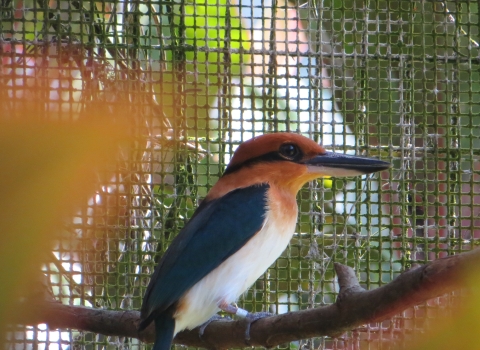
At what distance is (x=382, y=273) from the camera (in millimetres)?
2008

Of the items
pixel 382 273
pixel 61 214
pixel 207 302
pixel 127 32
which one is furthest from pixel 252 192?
pixel 61 214

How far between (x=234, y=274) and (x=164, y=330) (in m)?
0.27

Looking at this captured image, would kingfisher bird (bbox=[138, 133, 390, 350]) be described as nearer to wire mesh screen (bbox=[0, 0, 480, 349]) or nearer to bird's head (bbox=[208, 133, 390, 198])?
bird's head (bbox=[208, 133, 390, 198])

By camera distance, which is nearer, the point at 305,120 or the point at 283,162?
the point at 283,162

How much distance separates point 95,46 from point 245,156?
62 centimetres

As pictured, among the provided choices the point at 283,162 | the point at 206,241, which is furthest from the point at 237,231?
the point at 283,162

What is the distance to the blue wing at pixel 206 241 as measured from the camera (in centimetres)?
163

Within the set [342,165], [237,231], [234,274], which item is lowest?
[234,274]

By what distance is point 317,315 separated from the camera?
1264 millimetres

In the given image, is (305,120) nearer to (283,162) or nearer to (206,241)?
(283,162)

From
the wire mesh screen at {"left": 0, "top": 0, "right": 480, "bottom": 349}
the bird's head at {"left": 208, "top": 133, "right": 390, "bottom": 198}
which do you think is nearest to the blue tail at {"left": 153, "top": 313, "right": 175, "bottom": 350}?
the wire mesh screen at {"left": 0, "top": 0, "right": 480, "bottom": 349}

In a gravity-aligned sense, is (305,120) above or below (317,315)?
above

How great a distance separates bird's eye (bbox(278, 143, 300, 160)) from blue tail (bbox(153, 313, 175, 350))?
24.3 inches

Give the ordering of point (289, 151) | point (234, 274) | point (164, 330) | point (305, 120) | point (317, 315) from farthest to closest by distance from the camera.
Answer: point (305, 120) → point (289, 151) → point (234, 274) → point (164, 330) → point (317, 315)
